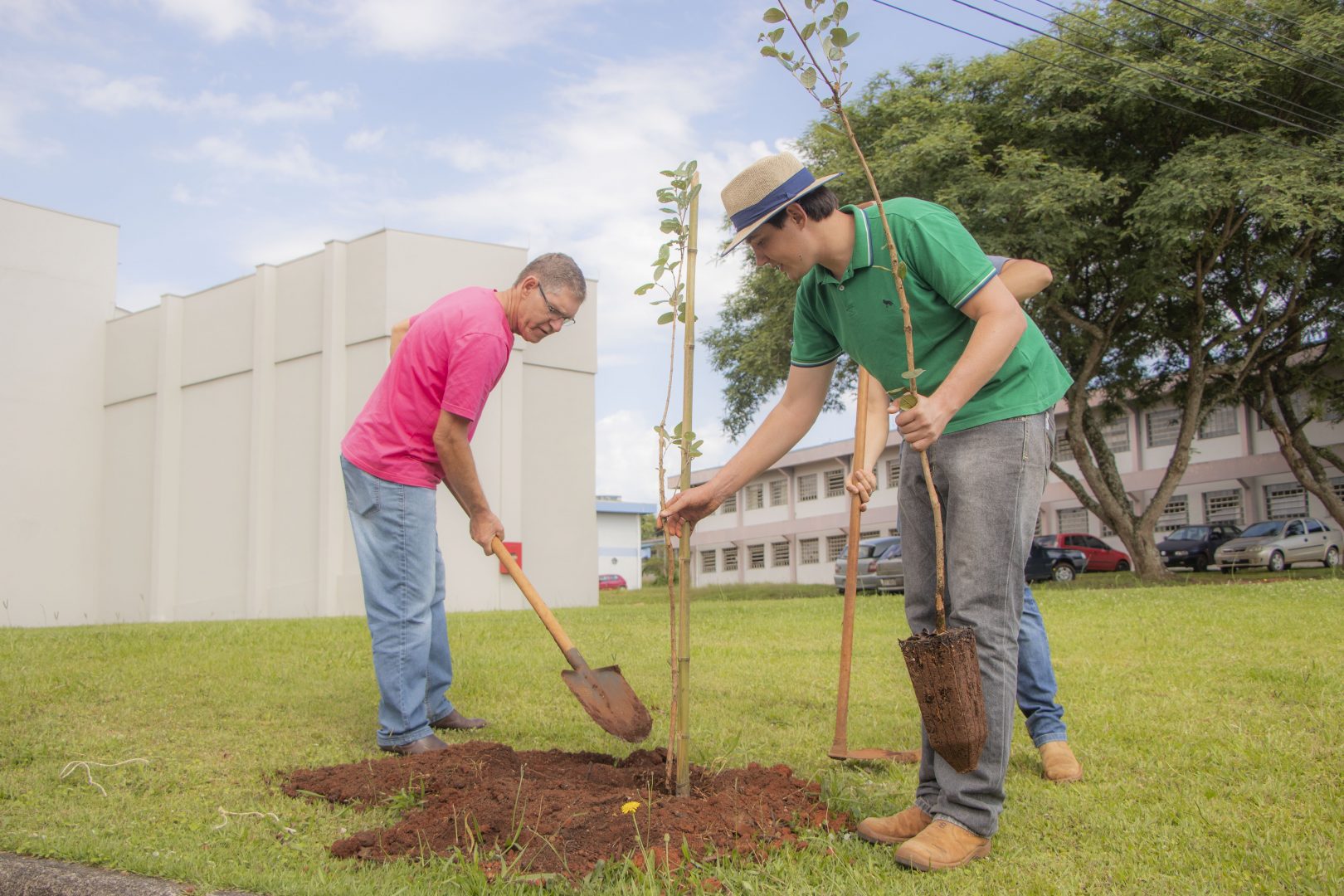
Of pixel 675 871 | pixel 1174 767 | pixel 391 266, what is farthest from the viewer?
pixel 391 266

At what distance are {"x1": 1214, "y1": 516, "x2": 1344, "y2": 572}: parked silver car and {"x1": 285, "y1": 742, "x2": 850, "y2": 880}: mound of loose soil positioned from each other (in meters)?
26.1

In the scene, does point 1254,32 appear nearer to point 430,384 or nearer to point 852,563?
point 852,563

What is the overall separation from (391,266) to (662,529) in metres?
17.5

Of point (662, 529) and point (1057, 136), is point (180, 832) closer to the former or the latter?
point (662, 529)

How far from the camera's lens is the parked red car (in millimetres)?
29188

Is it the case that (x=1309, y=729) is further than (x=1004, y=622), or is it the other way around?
(x=1309, y=729)

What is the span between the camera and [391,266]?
19203 millimetres

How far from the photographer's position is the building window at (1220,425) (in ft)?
109

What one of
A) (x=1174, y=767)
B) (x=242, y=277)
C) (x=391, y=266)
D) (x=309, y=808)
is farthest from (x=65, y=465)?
(x=1174, y=767)

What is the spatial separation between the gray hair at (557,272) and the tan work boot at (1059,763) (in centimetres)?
233

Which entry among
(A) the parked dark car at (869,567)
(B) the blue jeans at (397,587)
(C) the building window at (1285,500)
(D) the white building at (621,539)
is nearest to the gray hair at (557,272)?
(B) the blue jeans at (397,587)

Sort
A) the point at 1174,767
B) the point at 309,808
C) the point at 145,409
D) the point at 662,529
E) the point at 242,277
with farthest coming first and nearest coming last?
the point at 145,409 < the point at 242,277 < the point at 1174,767 < the point at 309,808 < the point at 662,529

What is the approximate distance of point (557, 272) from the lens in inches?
157

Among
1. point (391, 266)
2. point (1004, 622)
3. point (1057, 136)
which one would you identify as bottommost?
point (1004, 622)
